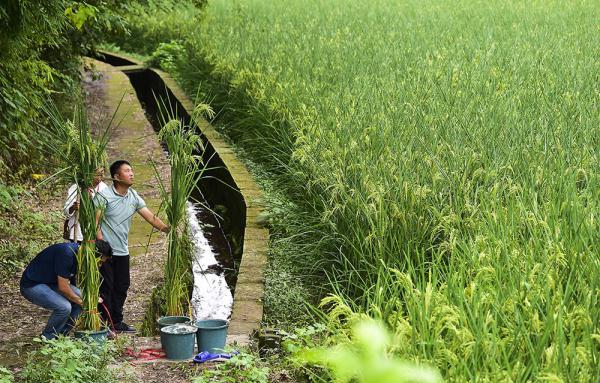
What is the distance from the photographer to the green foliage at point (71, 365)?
4336mm

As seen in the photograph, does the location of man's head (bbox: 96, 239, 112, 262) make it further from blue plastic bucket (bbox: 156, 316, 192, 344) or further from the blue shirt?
blue plastic bucket (bbox: 156, 316, 192, 344)

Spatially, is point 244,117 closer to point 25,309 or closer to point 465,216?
point 25,309

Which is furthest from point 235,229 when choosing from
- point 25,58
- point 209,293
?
point 25,58

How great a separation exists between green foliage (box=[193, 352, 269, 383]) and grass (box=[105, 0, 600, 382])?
0.52 meters

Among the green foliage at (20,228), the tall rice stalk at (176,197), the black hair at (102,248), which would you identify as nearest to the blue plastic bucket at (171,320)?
the tall rice stalk at (176,197)

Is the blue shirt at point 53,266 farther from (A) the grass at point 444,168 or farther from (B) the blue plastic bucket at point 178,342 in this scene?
(A) the grass at point 444,168

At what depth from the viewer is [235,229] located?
28.3 ft

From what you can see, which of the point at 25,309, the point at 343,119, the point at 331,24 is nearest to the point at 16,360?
the point at 25,309

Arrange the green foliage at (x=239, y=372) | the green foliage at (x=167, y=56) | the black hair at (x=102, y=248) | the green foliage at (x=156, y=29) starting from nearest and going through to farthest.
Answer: the green foliage at (x=239, y=372) < the black hair at (x=102, y=248) < the green foliage at (x=167, y=56) < the green foliage at (x=156, y=29)

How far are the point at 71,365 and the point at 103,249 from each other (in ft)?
5.13

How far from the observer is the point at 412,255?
5367 millimetres

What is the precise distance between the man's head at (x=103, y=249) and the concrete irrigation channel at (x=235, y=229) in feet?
2.70

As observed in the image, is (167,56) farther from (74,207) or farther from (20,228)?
(74,207)

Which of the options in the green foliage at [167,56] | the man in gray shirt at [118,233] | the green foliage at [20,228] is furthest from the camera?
the green foliage at [167,56]
